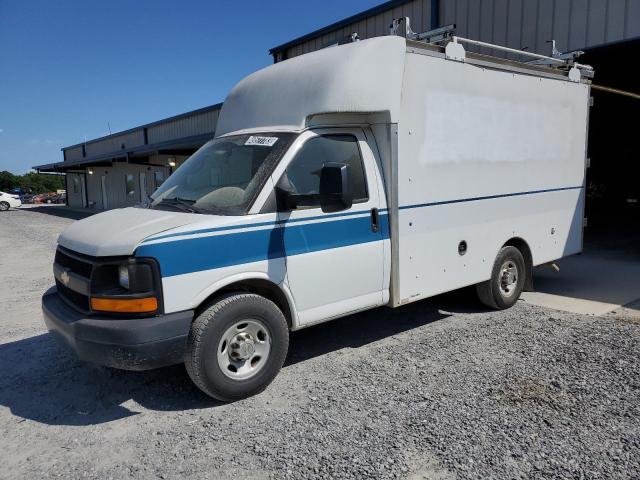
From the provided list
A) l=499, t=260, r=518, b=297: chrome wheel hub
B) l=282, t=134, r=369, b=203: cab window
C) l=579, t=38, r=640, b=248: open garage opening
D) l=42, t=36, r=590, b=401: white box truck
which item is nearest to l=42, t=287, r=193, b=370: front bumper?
l=42, t=36, r=590, b=401: white box truck

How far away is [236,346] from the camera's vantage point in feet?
13.4

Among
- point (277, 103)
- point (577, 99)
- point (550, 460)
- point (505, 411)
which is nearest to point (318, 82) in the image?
point (277, 103)

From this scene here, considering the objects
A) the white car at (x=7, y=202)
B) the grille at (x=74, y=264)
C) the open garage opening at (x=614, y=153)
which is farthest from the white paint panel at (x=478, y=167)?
the white car at (x=7, y=202)

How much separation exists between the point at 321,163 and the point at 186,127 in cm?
1779

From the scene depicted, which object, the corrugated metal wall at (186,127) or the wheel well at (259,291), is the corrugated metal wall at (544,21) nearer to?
the wheel well at (259,291)

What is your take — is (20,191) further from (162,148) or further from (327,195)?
(327,195)

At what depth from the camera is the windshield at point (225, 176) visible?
4.23 m

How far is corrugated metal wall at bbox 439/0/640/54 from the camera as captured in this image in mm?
8227

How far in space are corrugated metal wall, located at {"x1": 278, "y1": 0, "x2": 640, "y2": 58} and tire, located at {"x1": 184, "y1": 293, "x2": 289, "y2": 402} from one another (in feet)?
15.8

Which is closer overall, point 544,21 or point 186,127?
point 544,21

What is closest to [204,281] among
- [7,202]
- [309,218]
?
[309,218]

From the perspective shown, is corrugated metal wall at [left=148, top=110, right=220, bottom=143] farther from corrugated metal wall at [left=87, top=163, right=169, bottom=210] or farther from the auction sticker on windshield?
the auction sticker on windshield

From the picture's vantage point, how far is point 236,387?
4070 mm

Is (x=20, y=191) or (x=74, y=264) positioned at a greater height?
(x=74, y=264)
